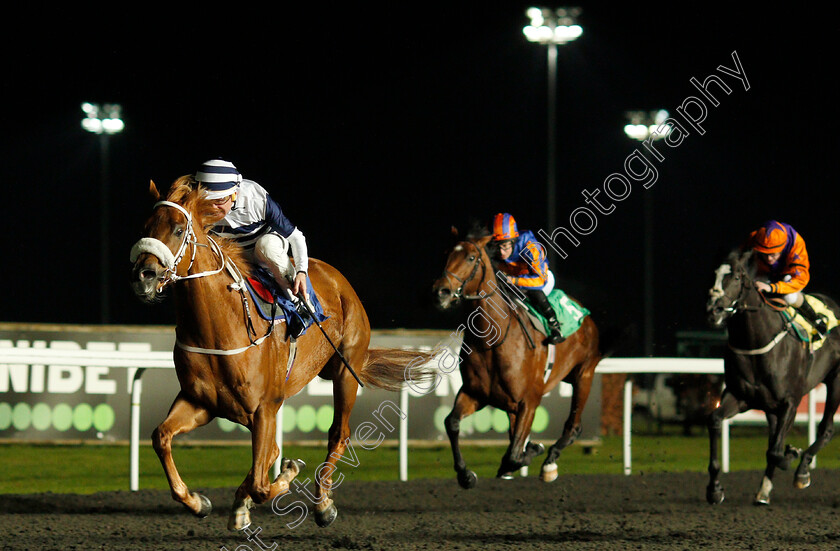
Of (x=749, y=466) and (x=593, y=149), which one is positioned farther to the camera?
(x=593, y=149)

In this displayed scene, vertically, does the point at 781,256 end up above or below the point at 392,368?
above

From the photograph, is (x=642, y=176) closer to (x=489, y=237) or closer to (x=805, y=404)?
(x=805, y=404)

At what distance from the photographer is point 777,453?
6.03m

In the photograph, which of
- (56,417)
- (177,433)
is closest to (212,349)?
(177,433)

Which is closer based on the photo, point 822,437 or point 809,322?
point 809,322

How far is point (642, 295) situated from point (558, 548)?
17249 mm

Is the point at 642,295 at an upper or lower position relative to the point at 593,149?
lower

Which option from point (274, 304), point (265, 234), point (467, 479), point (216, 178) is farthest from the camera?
point (467, 479)

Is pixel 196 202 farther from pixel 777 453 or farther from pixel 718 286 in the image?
pixel 777 453

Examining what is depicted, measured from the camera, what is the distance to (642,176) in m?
19.6

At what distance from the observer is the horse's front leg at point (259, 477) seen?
3846 millimetres

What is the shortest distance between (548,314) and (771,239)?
154 cm

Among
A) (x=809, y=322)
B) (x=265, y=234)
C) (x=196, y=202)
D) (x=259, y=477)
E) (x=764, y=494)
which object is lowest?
(x=764, y=494)

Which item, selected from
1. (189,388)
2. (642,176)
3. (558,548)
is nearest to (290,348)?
(189,388)
